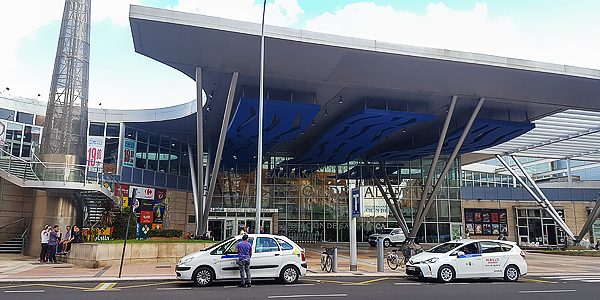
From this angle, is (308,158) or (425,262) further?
(308,158)

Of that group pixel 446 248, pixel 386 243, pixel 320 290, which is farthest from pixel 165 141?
pixel 320 290

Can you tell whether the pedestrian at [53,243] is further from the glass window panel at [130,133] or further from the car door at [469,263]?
the car door at [469,263]

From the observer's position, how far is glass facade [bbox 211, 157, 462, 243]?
39125 mm

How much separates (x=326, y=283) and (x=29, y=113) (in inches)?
1039

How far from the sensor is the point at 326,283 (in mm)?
Result: 13141

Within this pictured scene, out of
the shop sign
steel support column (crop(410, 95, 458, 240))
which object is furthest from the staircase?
steel support column (crop(410, 95, 458, 240))

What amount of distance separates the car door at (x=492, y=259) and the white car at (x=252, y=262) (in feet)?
19.6

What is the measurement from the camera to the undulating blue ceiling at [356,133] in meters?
24.0

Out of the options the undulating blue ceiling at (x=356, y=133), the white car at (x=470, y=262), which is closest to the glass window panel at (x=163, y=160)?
the undulating blue ceiling at (x=356, y=133)

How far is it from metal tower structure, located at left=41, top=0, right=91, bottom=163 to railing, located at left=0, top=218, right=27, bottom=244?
5.58 meters

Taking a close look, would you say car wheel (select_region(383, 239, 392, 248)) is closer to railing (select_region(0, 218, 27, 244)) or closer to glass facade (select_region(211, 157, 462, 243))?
glass facade (select_region(211, 157, 462, 243))

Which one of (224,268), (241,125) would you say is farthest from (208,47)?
(224,268)

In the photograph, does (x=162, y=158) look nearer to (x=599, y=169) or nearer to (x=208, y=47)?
(x=208, y=47)

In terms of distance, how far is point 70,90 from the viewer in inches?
848
